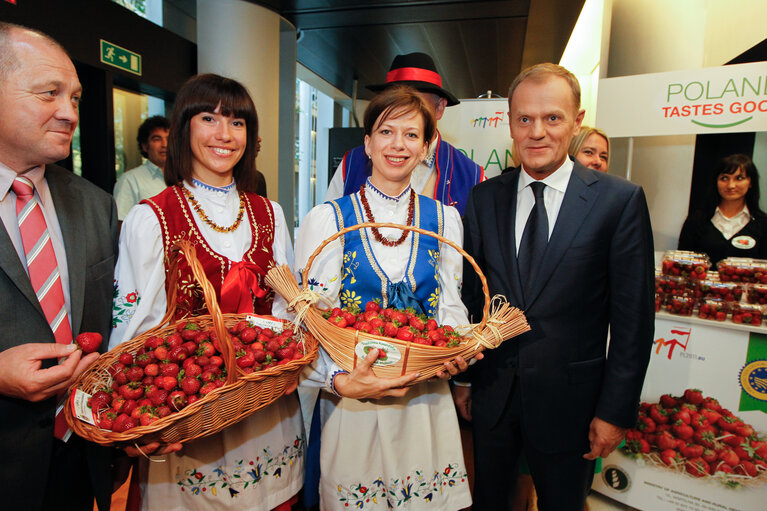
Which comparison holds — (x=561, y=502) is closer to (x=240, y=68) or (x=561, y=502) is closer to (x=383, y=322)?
(x=383, y=322)

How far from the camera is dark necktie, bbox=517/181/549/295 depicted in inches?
59.0

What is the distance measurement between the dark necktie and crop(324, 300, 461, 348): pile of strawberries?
1.10 ft

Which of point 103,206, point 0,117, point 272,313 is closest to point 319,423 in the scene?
point 272,313

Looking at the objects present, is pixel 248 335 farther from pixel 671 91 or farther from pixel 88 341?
pixel 671 91

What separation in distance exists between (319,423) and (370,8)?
179 inches

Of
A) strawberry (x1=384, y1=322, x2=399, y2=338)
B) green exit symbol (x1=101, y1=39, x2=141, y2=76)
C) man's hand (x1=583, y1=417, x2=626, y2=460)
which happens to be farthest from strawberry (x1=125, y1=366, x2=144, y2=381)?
green exit symbol (x1=101, y1=39, x2=141, y2=76)

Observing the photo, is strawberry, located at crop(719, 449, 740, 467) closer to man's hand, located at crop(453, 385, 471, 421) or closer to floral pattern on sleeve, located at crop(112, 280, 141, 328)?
man's hand, located at crop(453, 385, 471, 421)

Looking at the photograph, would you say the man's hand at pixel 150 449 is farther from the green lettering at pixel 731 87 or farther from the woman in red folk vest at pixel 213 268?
the green lettering at pixel 731 87

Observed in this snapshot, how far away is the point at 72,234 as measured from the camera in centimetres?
133

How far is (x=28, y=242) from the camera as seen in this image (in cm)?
124

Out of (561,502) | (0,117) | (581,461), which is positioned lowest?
(561,502)

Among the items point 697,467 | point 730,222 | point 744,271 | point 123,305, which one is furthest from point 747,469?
point 123,305

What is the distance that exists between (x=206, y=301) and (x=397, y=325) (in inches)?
20.5

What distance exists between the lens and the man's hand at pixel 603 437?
4.87ft
